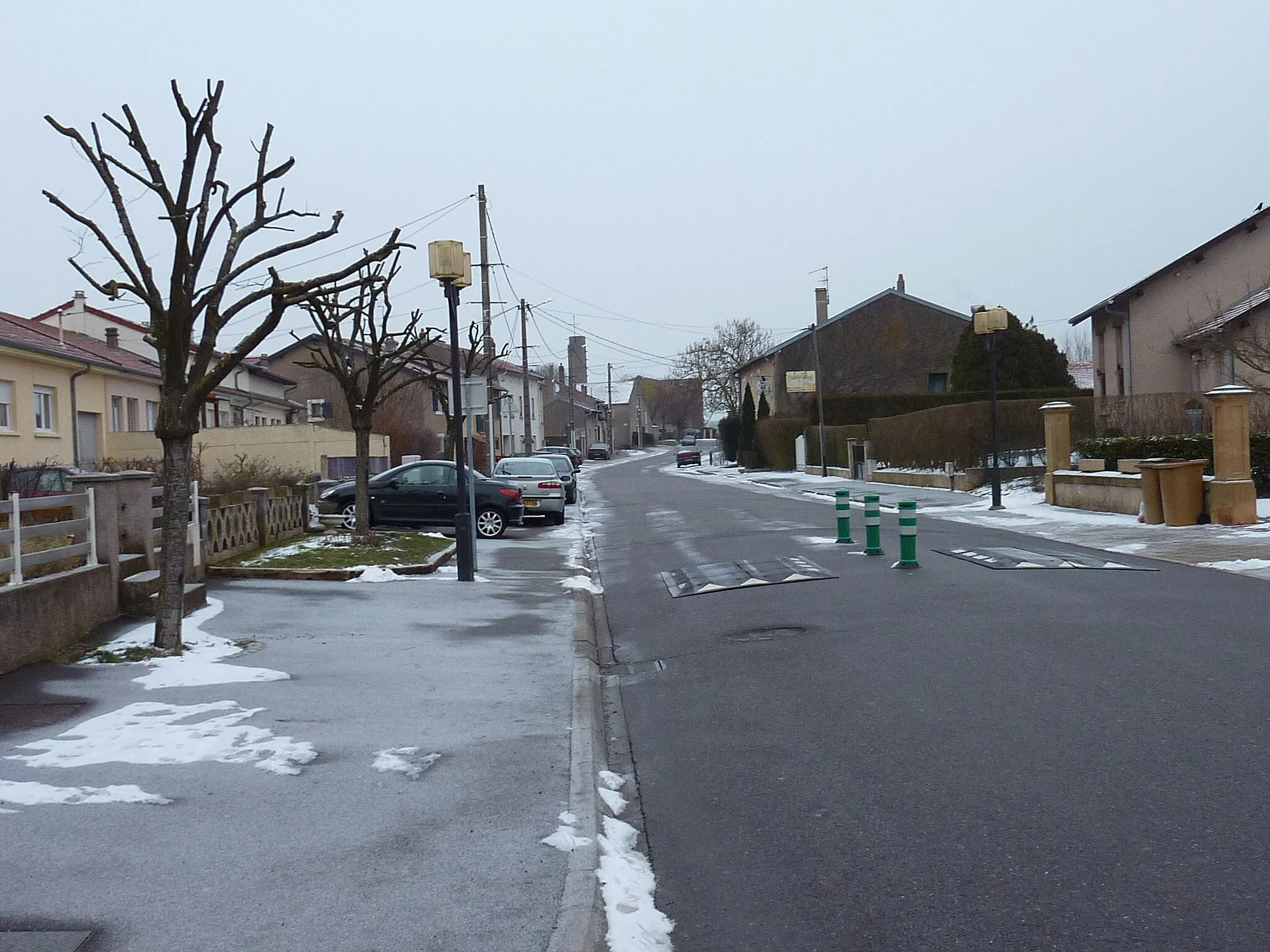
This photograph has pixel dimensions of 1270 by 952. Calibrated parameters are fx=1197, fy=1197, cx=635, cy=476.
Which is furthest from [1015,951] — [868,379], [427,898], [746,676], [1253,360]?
[868,379]

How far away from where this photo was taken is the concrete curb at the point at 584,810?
4.25m

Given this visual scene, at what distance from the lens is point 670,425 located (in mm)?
167625

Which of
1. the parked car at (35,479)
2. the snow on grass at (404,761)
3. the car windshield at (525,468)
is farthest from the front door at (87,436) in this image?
the snow on grass at (404,761)

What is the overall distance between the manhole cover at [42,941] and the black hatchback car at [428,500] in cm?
1912

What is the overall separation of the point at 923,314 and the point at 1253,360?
35.2 meters

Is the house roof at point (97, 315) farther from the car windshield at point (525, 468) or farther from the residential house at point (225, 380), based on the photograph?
the car windshield at point (525, 468)

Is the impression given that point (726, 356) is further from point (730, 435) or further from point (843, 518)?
point (843, 518)

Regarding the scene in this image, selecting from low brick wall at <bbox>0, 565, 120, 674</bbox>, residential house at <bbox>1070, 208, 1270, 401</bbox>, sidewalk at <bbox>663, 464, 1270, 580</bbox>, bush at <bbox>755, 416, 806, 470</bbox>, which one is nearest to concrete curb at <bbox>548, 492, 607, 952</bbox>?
low brick wall at <bbox>0, 565, 120, 674</bbox>

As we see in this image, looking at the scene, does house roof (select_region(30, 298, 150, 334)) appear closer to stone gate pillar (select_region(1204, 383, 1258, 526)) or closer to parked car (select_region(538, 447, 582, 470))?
parked car (select_region(538, 447, 582, 470))

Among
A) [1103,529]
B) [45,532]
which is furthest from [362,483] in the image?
[1103,529]

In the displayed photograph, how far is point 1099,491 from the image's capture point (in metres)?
23.6

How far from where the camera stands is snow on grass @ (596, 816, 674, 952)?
4305 mm

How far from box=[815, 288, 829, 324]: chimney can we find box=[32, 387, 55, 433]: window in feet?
154

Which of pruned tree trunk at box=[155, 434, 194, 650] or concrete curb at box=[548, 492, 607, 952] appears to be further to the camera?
pruned tree trunk at box=[155, 434, 194, 650]
